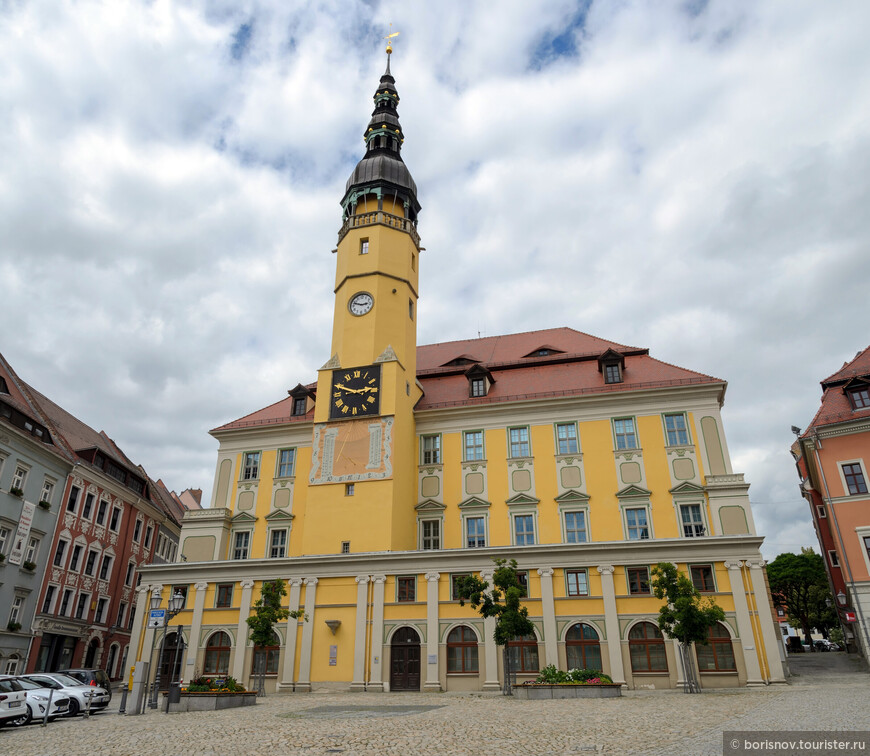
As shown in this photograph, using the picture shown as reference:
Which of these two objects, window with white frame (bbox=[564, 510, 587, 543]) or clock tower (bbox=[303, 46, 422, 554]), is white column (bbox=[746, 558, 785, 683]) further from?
clock tower (bbox=[303, 46, 422, 554])

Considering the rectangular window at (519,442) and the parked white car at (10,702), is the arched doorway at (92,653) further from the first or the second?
the rectangular window at (519,442)

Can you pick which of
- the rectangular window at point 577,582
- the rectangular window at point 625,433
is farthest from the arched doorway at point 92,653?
the rectangular window at point 625,433

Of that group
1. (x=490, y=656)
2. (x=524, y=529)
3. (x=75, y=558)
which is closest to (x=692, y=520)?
(x=524, y=529)

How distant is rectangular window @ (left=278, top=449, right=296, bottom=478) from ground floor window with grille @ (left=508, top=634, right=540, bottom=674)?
16679 millimetres

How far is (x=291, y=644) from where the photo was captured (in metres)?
31.4

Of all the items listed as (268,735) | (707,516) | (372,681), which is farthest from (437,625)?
(268,735)

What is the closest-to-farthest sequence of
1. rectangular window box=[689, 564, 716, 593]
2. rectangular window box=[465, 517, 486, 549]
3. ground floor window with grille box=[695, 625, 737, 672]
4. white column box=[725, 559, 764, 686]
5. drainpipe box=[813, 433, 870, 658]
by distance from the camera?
white column box=[725, 559, 764, 686] → ground floor window with grille box=[695, 625, 737, 672] → rectangular window box=[689, 564, 716, 593] → drainpipe box=[813, 433, 870, 658] → rectangular window box=[465, 517, 486, 549]

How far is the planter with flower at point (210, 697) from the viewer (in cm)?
2130

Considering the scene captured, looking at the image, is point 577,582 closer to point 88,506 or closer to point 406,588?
point 406,588

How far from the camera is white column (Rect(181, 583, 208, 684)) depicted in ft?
105

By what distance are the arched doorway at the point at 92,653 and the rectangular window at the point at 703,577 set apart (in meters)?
36.7

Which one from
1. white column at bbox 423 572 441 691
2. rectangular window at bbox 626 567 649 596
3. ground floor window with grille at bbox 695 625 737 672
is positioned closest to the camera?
ground floor window with grille at bbox 695 625 737 672

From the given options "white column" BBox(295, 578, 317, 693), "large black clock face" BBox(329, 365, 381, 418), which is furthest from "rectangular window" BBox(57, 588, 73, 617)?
"large black clock face" BBox(329, 365, 381, 418)

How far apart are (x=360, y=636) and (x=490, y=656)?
20.3 feet
